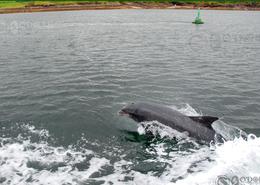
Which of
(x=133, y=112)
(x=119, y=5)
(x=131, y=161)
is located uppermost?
(x=119, y=5)

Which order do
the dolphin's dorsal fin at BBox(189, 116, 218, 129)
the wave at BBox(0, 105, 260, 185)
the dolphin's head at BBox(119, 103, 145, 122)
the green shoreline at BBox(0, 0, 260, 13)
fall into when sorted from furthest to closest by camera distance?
the green shoreline at BBox(0, 0, 260, 13)
the dolphin's head at BBox(119, 103, 145, 122)
the dolphin's dorsal fin at BBox(189, 116, 218, 129)
the wave at BBox(0, 105, 260, 185)

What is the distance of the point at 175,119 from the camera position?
19.2m

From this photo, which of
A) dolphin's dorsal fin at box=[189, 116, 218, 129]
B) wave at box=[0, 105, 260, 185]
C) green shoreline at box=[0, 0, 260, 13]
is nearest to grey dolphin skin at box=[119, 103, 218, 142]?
dolphin's dorsal fin at box=[189, 116, 218, 129]

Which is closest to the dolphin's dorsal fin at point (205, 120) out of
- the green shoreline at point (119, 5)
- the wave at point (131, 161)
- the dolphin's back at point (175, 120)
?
the dolphin's back at point (175, 120)

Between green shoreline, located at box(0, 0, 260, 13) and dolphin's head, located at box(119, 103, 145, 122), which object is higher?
green shoreline, located at box(0, 0, 260, 13)

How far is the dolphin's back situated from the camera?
18469 mm

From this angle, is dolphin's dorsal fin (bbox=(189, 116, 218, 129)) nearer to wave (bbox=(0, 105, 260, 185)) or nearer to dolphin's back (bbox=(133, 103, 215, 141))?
dolphin's back (bbox=(133, 103, 215, 141))

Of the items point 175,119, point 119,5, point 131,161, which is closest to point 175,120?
point 175,119

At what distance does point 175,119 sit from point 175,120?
86mm

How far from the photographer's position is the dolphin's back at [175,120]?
60.6ft

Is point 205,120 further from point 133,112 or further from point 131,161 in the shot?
point 131,161

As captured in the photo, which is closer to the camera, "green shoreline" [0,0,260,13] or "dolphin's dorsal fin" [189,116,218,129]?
"dolphin's dorsal fin" [189,116,218,129]

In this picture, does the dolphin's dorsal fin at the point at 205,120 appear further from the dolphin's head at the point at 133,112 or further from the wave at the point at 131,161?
the dolphin's head at the point at 133,112

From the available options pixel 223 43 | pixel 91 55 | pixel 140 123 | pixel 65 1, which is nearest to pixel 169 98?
pixel 140 123
